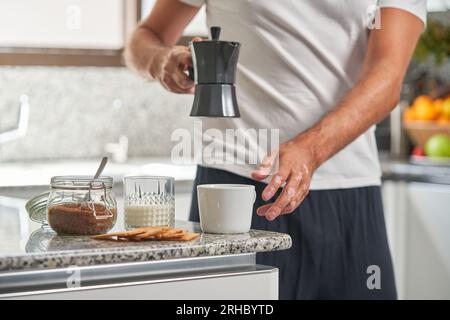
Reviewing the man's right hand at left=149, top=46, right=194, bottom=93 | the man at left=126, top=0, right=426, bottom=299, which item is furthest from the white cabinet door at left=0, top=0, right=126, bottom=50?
the man's right hand at left=149, top=46, right=194, bottom=93

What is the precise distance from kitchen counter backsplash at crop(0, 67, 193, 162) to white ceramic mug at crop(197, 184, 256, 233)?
2.29 meters

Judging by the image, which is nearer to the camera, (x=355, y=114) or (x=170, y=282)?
(x=170, y=282)

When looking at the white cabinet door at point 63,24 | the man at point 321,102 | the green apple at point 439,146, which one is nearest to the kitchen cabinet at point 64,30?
the white cabinet door at point 63,24

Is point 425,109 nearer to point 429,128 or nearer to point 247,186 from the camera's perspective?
point 429,128

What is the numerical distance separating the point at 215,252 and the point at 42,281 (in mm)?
254

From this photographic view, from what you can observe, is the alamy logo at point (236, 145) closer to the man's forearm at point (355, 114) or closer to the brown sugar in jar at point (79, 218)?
the man's forearm at point (355, 114)

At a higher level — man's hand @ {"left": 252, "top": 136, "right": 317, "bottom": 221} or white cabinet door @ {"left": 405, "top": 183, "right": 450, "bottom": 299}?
man's hand @ {"left": 252, "top": 136, "right": 317, "bottom": 221}

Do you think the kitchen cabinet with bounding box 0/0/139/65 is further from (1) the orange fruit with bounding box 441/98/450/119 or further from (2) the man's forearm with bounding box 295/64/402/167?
(2) the man's forearm with bounding box 295/64/402/167

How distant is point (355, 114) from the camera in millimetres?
1699

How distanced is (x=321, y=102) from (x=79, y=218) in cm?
63

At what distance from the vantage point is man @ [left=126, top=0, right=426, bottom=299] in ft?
5.92

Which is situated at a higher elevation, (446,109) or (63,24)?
(63,24)

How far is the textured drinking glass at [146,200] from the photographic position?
1454 millimetres

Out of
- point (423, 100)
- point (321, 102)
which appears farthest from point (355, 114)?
point (423, 100)
